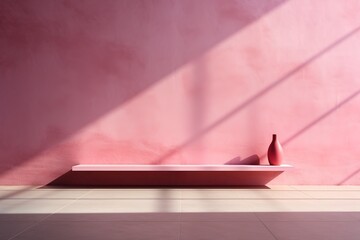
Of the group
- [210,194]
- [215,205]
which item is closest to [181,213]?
[215,205]

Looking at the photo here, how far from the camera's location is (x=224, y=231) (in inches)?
97.0

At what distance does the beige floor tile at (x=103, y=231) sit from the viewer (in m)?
2.33

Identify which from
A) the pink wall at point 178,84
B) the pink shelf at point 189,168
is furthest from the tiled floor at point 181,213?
the pink wall at point 178,84

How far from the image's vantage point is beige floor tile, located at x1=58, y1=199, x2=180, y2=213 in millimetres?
3047

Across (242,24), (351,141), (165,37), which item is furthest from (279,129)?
(165,37)

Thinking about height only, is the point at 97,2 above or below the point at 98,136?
above

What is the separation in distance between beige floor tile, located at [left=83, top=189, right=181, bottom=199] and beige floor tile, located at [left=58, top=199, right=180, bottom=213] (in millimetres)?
143

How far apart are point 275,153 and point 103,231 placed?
2196mm

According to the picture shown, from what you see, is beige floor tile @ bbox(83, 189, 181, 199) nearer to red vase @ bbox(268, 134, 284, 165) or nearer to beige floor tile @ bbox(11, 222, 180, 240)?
beige floor tile @ bbox(11, 222, 180, 240)

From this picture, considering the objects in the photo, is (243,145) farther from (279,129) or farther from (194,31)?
(194,31)

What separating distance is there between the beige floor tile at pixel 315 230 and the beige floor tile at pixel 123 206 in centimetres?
87

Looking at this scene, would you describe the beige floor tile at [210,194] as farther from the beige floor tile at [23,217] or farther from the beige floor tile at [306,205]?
the beige floor tile at [23,217]

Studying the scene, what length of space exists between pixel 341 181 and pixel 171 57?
235 centimetres

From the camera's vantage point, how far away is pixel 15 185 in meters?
4.20
